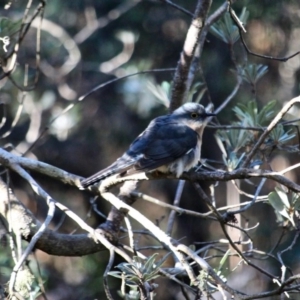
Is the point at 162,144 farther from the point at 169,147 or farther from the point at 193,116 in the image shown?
the point at 193,116

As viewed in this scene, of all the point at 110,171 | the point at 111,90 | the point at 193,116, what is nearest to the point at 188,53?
the point at 110,171

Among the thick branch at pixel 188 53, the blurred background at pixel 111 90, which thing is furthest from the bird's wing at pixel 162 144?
the blurred background at pixel 111 90

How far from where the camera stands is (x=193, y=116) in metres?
5.68

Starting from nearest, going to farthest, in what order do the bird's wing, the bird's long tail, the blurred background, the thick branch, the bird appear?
1. the bird's long tail
2. the thick branch
3. the bird
4. the bird's wing
5. the blurred background

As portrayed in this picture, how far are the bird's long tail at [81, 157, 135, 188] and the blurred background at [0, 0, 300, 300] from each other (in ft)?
9.52

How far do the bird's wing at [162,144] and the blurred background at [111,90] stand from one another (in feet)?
7.60

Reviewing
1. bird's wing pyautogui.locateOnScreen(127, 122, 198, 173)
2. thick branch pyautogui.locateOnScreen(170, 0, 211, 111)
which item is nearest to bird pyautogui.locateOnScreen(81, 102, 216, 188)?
bird's wing pyautogui.locateOnScreen(127, 122, 198, 173)

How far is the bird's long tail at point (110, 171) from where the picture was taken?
410 centimetres

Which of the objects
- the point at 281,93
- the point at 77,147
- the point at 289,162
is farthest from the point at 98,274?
the point at 281,93

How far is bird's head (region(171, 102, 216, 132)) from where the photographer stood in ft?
18.2

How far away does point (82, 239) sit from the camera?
4.40 metres

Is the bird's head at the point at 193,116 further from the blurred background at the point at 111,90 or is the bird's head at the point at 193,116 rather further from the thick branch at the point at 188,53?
the blurred background at the point at 111,90

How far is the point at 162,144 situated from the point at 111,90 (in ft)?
14.3

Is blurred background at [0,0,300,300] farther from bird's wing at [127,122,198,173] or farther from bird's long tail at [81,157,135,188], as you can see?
bird's long tail at [81,157,135,188]
